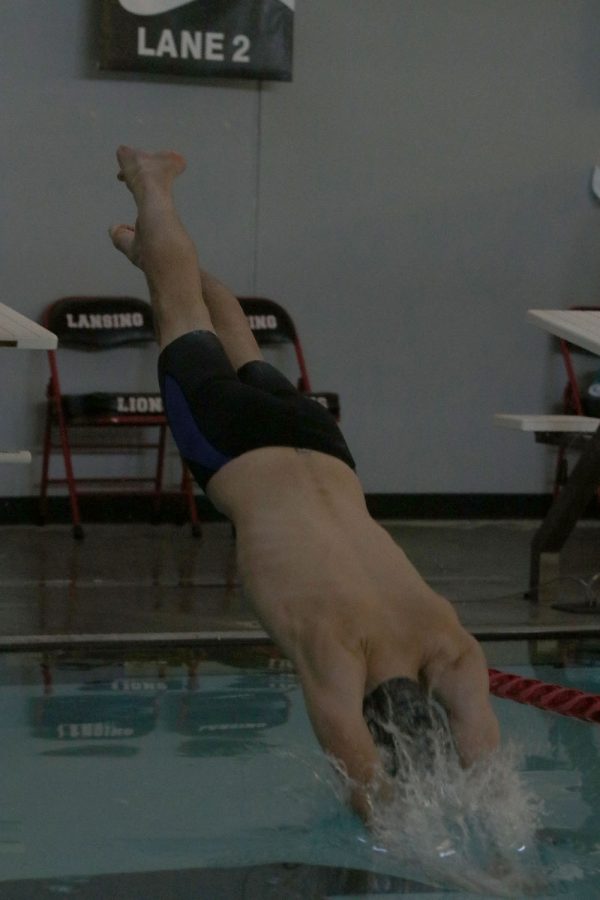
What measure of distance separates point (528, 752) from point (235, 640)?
4.03ft

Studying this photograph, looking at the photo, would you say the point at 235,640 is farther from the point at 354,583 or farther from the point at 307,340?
the point at 307,340

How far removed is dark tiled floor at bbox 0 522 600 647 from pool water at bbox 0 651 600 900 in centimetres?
35

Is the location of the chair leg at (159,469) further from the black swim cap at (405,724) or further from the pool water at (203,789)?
the black swim cap at (405,724)

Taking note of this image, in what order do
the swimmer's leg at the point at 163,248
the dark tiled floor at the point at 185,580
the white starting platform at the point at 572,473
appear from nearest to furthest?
the swimmer's leg at the point at 163,248, the dark tiled floor at the point at 185,580, the white starting platform at the point at 572,473

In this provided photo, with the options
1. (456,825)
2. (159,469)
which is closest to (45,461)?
(159,469)

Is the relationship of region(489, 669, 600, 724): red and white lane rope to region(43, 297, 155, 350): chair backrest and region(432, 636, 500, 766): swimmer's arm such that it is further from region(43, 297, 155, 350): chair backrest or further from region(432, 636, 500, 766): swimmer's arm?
region(43, 297, 155, 350): chair backrest

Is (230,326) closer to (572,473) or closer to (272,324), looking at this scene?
(572,473)

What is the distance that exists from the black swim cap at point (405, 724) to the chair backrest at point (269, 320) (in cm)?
430

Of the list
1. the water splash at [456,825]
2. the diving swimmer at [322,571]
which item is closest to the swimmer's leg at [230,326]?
the diving swimmer at [322,571]

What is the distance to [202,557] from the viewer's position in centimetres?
595

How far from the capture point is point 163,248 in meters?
3.52

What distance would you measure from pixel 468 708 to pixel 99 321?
429 centimetres

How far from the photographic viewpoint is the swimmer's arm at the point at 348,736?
2.38 meters

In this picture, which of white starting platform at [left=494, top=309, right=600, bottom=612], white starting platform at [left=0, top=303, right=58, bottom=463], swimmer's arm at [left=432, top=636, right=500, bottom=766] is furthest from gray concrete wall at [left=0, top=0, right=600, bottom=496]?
swimmer's arm at [left=432, top=636, right=500, bottom=766]
